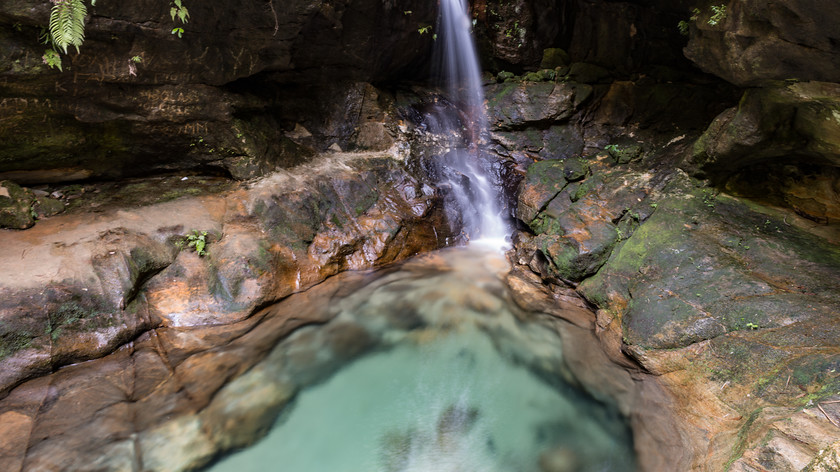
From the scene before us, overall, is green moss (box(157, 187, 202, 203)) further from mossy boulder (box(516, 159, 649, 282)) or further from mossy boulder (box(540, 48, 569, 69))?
mossy boulder (box(540, 48, 569, 69))

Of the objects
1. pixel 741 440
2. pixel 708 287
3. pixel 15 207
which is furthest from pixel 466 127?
pixel 15 207

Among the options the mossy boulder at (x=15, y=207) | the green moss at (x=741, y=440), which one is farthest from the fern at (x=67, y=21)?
the green moss at (x=741, y=440)

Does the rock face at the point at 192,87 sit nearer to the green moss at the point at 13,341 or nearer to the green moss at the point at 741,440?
the green moss at the point at 13,341

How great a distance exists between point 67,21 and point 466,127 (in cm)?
700

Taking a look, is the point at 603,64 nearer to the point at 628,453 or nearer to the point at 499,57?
the point at 499,57

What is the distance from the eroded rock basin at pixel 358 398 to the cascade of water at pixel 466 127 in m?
2.54

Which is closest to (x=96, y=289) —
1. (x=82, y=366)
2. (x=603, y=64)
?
(x=82, y=366)

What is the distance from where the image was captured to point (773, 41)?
12.5ft

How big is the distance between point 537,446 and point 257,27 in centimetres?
695

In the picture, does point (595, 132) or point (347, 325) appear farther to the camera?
point (595, 132)

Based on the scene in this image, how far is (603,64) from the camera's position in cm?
876

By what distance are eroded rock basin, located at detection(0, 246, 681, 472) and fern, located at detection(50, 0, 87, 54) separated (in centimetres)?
345

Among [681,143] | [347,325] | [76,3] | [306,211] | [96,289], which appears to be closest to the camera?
[76,3]

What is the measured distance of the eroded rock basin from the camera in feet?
11.3
